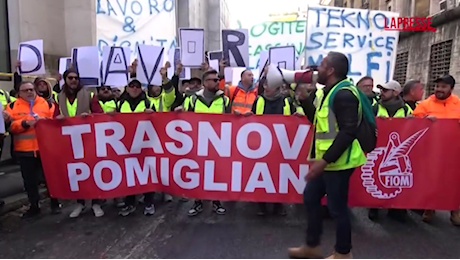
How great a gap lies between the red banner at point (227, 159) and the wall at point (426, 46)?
8473 millimetres

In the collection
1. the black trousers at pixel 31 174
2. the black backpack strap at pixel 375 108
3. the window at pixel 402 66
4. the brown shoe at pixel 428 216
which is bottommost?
the brown shoe at pixel 428 216

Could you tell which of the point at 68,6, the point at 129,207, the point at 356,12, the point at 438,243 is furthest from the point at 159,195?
the point at 68,6

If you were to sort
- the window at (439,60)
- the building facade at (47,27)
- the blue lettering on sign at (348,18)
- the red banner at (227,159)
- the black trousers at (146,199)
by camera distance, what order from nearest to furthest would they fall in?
the red banner at (227,159) → the black trousers at (146,199) → the blue lettering on sign at (348,18) → the building facade at (47,27) → the window at (439,60)

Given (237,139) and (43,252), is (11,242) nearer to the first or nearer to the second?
(43,252)

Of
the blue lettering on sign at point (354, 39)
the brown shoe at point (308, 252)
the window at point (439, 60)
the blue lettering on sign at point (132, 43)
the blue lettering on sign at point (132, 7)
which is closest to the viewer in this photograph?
the brown shoe at point (308, 252)

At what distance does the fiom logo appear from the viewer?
15.4 feet

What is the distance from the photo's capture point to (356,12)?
22.7ft

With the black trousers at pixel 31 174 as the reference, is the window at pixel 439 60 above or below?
above

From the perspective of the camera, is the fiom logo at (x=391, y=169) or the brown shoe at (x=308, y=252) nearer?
the brown shoe at (x=308, y=252)

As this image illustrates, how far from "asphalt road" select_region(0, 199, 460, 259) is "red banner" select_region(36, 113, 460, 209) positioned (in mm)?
298

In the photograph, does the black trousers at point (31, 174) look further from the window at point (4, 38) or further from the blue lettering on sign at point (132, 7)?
the window at point (4, 38)

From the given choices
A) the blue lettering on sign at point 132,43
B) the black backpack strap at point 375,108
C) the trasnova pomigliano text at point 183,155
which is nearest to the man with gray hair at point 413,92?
the black backpack strap at point 375,108

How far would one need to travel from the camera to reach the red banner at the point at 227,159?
15.3 feet

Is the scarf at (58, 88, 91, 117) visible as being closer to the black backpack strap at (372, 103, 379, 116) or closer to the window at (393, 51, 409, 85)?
the black backpack strap at (372, 103, 379, 116)
